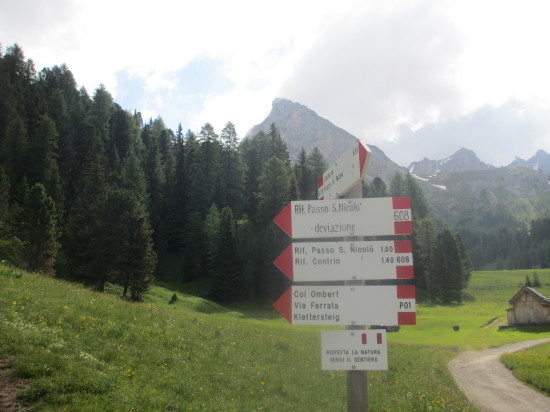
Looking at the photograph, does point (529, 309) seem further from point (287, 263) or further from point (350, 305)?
point (287, 263)

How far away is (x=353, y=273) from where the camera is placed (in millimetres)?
5691

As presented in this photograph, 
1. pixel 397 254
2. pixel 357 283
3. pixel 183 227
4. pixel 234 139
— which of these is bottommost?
pixel 357 283

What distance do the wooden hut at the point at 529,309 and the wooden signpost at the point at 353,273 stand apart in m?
58.7

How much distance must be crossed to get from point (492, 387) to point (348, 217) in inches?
791

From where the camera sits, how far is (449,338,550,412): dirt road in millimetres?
17047

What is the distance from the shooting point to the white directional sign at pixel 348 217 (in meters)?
5.72

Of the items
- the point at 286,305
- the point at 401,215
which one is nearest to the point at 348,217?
the point at 401,215

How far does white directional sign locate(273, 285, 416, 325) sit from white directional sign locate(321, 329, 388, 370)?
0.61ft

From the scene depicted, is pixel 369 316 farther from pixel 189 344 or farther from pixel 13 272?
pixel 13 272

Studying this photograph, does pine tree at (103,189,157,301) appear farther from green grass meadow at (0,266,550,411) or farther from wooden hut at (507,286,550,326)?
wooden hut at (507,286,550,326)

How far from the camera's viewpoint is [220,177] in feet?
339

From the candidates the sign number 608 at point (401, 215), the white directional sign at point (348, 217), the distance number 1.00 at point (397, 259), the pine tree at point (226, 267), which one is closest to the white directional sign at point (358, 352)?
the distance number 1.00 at point (397, 259)

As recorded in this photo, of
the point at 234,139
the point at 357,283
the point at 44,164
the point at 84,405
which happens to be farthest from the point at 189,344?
the point at 234,139

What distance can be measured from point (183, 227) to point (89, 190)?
112ft
